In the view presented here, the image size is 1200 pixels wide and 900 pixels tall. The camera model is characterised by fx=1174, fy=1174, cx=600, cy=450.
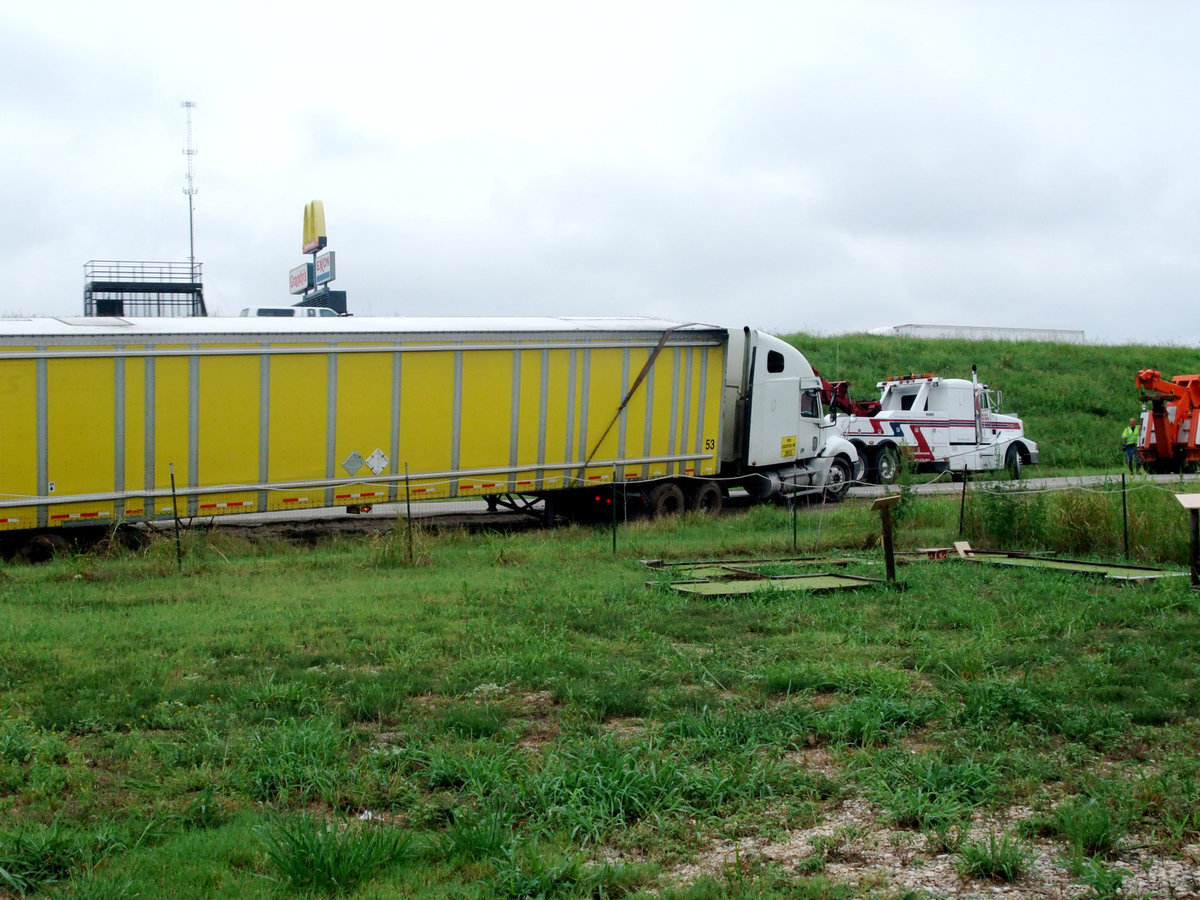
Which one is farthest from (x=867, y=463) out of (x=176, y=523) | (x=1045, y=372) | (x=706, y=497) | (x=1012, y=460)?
(x=1045, y=372)

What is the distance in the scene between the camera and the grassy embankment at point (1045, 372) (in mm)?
41312

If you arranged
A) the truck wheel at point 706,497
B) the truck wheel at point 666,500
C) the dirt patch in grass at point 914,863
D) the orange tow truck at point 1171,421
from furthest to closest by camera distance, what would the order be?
the orange tow truck at point 1171,421 < the truck wheel at point 706,497 < the truck wheel at point 666,500 < the dirt patch in grass at point 914,863

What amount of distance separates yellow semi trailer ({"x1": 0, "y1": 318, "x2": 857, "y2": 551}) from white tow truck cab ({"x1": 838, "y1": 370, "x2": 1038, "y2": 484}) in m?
6.07

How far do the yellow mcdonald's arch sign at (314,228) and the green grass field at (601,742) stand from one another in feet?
111

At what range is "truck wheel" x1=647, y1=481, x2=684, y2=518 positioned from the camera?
21.1 metres

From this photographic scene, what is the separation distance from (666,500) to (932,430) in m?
11.5

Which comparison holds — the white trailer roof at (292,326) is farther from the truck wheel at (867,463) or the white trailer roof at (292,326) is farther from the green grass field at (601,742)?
the truck wheel at (867,463)

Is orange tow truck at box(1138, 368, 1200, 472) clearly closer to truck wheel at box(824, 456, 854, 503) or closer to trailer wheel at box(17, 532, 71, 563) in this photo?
truck wheel at box(824, 456, 854, 503)

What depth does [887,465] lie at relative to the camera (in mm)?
29062

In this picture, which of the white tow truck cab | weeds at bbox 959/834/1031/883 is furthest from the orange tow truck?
weeds at bbox 959/834/1031/883

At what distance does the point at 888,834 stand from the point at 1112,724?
224 cm

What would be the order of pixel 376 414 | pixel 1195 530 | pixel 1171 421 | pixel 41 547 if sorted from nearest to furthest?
pixel 1195 530
pixel 41 547
pixel 376 414
pixel 1171 421

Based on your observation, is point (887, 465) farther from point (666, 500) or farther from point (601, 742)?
point (601, 742)

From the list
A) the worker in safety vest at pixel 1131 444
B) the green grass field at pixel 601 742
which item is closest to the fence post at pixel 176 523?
the green grass field at pixel 601 742
